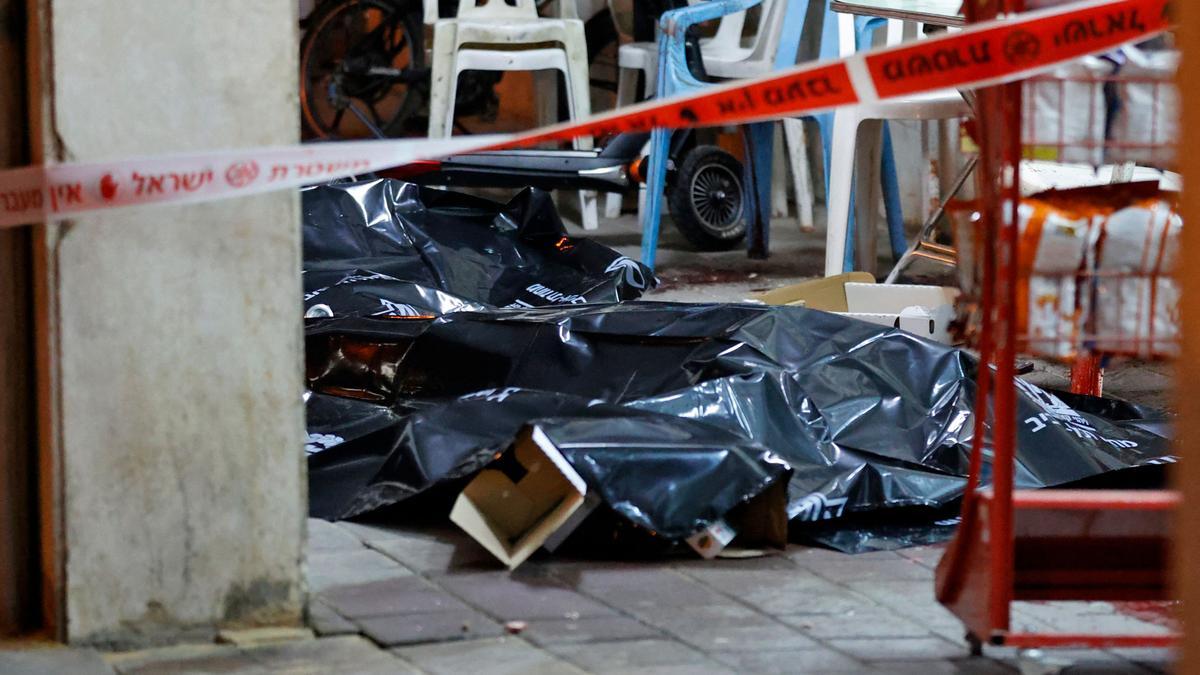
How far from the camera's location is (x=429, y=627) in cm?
260

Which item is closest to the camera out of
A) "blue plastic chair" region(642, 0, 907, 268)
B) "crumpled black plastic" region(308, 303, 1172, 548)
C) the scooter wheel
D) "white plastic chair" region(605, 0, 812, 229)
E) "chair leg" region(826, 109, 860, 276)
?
"crumpled black plastic" region(308, 303, 1172, 548)

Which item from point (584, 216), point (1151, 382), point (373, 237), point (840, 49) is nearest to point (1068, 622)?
point (1151, 382)

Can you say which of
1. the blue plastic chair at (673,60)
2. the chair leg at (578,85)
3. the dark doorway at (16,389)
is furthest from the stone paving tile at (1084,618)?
the chair leg at (578,85)

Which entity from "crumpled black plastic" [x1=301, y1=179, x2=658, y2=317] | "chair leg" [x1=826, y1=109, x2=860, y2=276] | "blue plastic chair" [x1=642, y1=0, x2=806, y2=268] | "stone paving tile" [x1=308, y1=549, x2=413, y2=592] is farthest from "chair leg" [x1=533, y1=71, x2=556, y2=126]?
"stone paving tile" [x1=308, y1=549, x2=413, y2=592]

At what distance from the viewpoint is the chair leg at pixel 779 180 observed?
8.41 meters

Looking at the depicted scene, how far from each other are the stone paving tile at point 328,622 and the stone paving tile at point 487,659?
0.43 feet

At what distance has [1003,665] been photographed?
8.18ft

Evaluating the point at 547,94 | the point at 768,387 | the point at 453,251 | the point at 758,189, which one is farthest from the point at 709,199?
the point at 768,387

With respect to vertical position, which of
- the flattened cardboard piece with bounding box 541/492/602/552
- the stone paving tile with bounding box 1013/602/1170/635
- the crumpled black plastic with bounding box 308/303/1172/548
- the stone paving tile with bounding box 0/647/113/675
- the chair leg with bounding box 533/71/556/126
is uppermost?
the chair leg with bounding box 533/71/556/126

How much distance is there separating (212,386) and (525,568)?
0.75m

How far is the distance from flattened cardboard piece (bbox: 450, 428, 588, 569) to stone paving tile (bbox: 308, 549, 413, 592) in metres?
0.16

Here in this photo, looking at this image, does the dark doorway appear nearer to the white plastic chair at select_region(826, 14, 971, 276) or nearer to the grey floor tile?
the grey floor tile

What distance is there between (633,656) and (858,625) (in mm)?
422

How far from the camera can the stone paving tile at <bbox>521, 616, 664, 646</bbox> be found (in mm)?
2572
